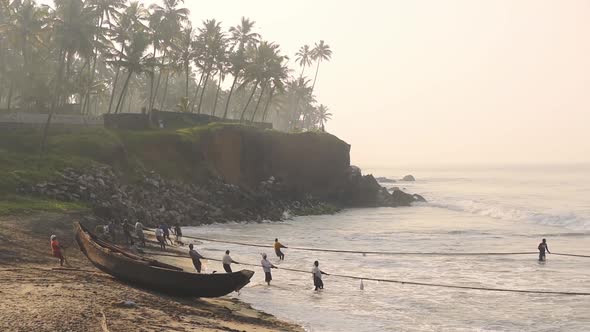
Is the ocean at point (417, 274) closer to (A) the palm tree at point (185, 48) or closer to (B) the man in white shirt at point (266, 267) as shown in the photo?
(B) the man in white shirt at point (266, 267)

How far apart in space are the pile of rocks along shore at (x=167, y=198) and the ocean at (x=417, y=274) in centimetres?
229

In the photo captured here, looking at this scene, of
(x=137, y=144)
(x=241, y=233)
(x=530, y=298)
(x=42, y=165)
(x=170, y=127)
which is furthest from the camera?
(x=170, y=127)

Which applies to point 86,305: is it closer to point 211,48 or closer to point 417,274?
point 417,274

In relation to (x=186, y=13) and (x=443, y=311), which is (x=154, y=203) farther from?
(x=186, y=13)

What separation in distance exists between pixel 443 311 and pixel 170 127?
137ft

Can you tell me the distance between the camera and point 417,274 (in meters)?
25.6

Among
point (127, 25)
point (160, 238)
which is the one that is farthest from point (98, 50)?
point (160, 238)

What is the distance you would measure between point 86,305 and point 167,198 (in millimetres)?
27735

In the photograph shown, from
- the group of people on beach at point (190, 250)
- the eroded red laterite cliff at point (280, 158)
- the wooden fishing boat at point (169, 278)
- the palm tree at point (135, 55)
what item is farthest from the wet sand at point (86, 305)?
the palm tree at point (135, 55)

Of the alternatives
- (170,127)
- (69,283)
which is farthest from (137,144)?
(69,283)

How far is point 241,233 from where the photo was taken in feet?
123

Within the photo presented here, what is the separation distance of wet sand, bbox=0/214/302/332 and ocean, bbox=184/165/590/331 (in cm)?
238

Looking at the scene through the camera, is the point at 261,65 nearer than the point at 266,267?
No

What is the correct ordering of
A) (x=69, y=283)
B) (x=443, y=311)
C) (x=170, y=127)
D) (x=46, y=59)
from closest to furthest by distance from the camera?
(x=69, y=283)
(x=443, y=311)
(x=170, y=127)
(x=46, y=59)
